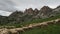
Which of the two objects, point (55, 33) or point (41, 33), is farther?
point (41, 33)

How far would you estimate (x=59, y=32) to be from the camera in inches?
753

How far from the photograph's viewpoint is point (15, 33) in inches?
1059

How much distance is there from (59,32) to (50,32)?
3.37 feet

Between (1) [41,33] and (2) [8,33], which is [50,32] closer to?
(1) [41,33]

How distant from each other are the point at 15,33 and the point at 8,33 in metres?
1.31

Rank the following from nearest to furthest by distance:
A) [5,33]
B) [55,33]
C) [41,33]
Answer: [55,33], [41,33], [5,33]

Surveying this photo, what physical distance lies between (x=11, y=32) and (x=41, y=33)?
7604mm

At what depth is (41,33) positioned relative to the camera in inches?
803

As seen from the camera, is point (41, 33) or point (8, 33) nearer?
point (41, 33)

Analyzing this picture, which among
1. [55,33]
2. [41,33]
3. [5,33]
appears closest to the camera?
[55,33]

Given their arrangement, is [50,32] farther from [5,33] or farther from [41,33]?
[5,33]

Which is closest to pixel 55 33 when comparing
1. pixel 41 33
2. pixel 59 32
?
pixel 59 32

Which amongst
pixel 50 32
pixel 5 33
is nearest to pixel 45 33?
pixel 50 32

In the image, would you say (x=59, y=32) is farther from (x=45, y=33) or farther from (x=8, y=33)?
(x=8, y=33)
